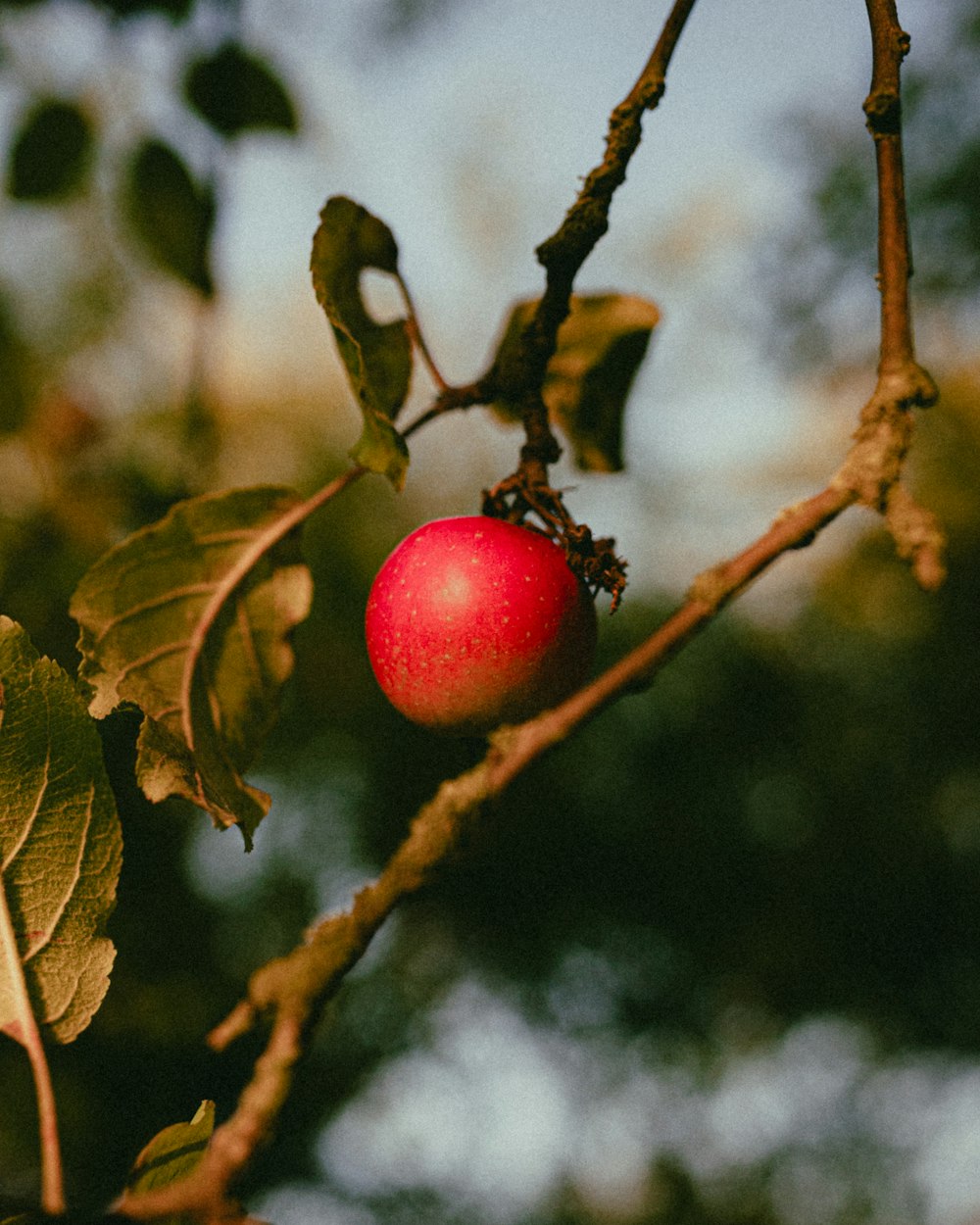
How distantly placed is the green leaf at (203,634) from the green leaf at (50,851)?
0.12 ft

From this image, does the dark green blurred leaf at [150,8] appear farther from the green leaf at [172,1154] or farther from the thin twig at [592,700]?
the green leaf at [172,1154]

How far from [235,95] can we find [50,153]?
182mm

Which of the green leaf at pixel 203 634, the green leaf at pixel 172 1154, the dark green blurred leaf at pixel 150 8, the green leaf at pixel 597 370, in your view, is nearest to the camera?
the green leaf at pixel 172 1154

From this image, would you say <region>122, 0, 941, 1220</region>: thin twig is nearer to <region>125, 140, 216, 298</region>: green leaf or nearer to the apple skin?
the apple skin

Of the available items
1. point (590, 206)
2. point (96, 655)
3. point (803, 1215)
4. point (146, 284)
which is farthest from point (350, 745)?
point (590, 206)

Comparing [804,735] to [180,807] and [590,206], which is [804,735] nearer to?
[180,807]

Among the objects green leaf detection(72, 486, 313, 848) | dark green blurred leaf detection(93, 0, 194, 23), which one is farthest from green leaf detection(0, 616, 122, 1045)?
dark green blurred leaf detection(93, 0, 194, 23)

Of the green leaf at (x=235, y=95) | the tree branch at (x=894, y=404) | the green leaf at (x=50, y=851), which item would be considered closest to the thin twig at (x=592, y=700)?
the tree branch at (x=894, y=404)

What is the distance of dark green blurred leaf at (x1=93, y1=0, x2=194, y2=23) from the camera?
2.98 feet

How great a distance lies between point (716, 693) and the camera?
2496mm

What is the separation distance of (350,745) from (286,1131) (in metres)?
0.77

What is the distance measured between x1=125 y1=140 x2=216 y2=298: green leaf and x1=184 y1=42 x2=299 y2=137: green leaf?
5 centimetres

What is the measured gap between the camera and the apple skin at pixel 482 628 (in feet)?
1.60

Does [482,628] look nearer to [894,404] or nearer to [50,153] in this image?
[894,404]
